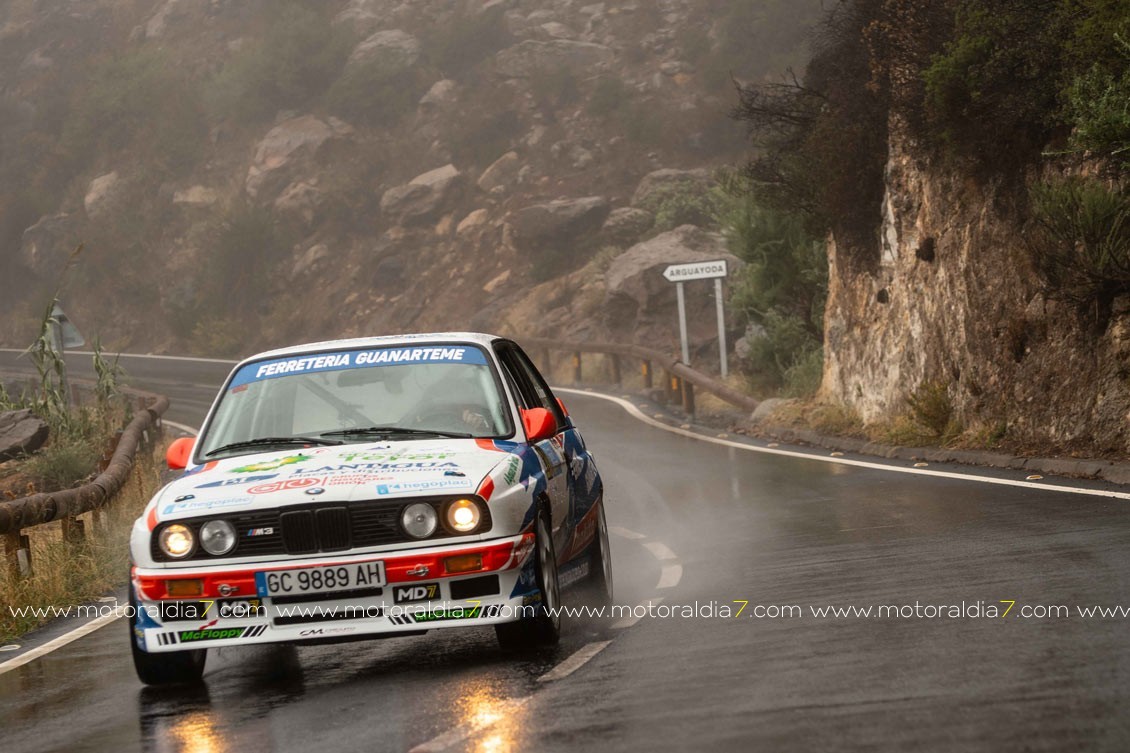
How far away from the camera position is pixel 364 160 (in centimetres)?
5694

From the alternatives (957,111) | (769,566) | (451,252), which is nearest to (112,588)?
(769,566)

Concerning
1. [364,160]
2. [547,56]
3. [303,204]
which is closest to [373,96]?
[364,160]

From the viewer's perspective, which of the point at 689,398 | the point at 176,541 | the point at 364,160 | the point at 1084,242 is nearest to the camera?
the point at 176,541

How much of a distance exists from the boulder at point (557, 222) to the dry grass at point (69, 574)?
31203 millimetres

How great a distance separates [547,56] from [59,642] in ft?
165

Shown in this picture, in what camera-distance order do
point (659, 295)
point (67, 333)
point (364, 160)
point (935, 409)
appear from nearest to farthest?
1. point (935, 409)
2. point (67, 333)
3. point (659, 295)
4. point (364, 160)

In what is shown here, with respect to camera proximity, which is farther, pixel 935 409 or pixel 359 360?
pixel 935 409

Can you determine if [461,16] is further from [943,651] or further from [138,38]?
[943,651]

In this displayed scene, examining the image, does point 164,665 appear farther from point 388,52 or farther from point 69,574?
point 388,52

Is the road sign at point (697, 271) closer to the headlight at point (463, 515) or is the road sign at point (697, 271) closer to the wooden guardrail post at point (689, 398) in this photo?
the wooden guardrail post at point (689, 398)

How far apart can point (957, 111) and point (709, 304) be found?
2003cm

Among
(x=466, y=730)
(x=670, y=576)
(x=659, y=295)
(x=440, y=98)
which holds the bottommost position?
(x=659, y=295)

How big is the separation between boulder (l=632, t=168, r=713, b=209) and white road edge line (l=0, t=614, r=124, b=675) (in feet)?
117

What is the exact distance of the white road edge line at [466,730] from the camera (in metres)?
5.55
